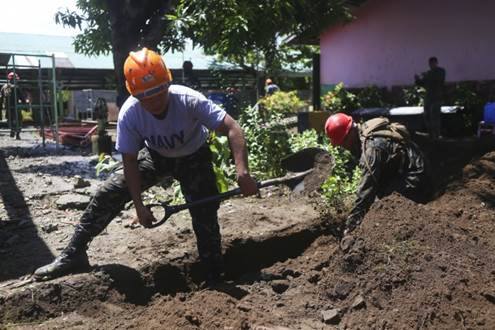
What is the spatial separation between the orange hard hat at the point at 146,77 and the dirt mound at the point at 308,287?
1.48 m

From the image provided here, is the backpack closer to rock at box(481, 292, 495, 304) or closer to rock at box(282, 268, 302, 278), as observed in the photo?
rock at box(282, 268, 302, 278)

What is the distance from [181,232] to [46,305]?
5.29ft

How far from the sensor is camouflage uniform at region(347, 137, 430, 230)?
14.3 ft

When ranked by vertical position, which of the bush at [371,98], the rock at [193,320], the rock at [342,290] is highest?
the bush at [371,98]

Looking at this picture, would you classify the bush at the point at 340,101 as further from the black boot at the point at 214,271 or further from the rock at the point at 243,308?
the rock at the point at 243,308

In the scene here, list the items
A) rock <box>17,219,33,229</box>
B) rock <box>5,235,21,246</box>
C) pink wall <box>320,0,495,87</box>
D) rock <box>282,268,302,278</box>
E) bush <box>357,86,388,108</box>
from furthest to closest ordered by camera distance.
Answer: bush <box>357,86,388,108</box>, pink wall <box>320,0,495,87</box>, rock <box>17,219,33,229</box>, rock <box>5,235,21,246</box>, rock <box>282,268,302,278</box>

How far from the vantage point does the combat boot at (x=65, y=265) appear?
13.6 feet

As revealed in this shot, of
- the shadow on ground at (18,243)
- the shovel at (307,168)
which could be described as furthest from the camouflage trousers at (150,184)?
the shovel at (307,168)

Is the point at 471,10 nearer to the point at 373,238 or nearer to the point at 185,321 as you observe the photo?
→ the point at 373,238

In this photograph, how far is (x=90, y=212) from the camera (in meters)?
4.18

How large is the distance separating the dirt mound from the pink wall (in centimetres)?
773

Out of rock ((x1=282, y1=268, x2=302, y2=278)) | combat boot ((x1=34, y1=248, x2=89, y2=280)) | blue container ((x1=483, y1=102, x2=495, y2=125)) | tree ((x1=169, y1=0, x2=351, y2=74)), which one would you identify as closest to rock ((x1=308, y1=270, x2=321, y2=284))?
rock ((x1=282, y1=268, x2=302, y2=278))

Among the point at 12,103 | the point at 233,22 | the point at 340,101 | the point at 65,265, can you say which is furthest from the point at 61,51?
the point at 65,265

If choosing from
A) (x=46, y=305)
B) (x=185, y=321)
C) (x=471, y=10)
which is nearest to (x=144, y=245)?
(x=46, y=305)
